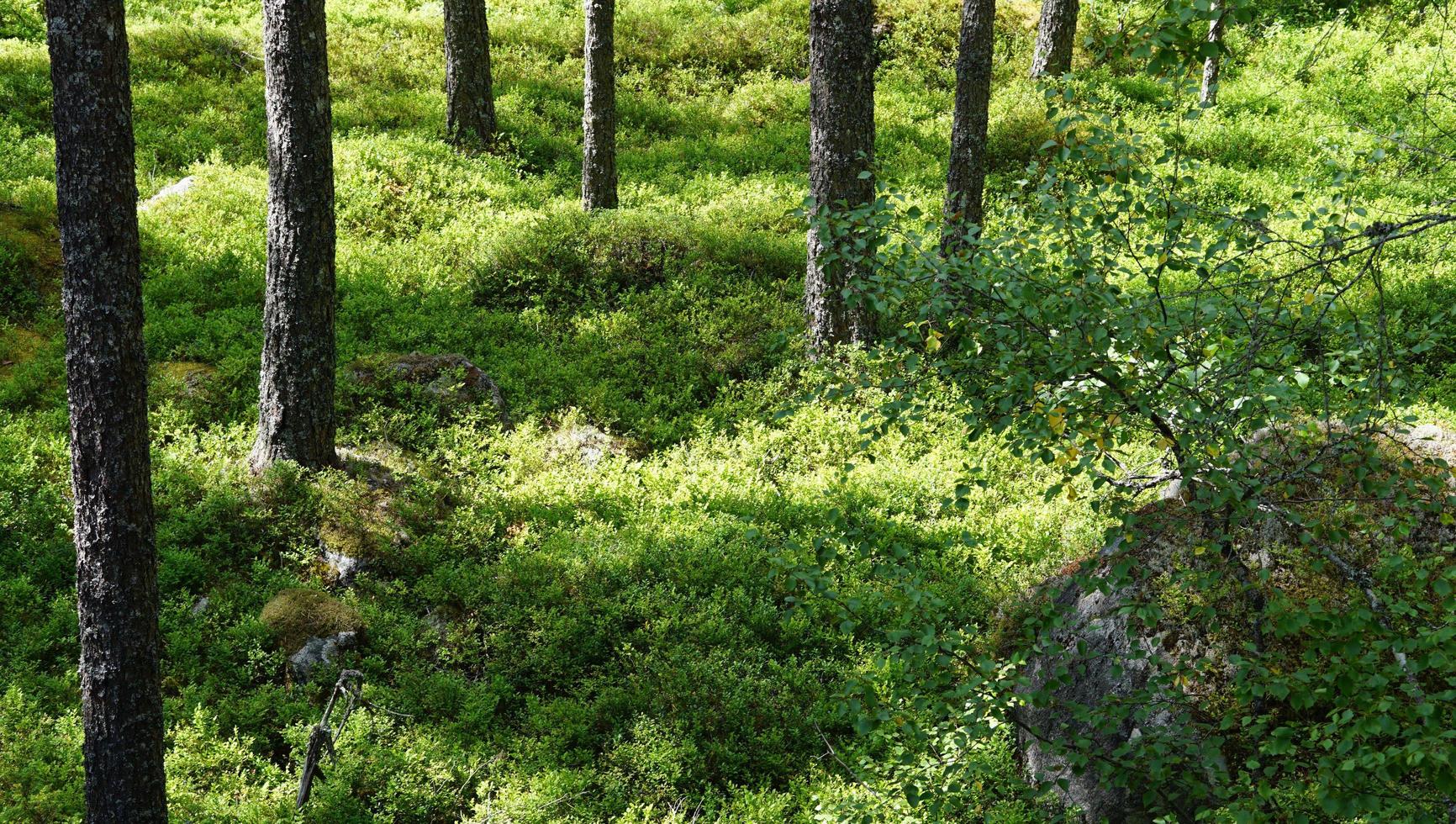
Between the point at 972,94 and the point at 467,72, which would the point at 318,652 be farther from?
the point at 467,72

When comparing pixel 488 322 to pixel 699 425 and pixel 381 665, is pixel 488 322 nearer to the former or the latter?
pixel 699 425

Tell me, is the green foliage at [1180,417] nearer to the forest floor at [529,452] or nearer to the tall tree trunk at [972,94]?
the forest floor at [529,452]

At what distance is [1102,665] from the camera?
605 cm

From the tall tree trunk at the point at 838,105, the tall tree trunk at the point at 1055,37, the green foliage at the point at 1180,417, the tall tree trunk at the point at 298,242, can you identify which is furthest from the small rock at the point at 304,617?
the tall tree trunk at the point at 1055,37

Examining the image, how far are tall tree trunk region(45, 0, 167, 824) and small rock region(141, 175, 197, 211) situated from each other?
9189 millimetres

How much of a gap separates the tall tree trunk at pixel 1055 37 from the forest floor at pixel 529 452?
1.17 metres

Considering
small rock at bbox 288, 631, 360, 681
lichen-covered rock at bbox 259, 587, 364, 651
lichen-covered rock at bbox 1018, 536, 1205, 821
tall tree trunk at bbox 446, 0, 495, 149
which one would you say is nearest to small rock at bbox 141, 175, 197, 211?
tall tree trunk at bbox 446, 0, 495, 149

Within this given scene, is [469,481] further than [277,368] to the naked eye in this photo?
Yes

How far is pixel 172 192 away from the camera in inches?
535

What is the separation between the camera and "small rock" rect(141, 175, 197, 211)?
13.4 metres

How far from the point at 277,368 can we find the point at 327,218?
1414 mm

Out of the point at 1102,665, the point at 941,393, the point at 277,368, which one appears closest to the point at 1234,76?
the point at 941,393

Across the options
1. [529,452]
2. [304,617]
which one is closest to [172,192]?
[529,452]

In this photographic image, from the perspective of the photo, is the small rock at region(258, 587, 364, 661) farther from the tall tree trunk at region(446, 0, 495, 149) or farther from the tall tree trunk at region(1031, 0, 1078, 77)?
the tall tree trunk at region(1031, 0, 1078, 77)
